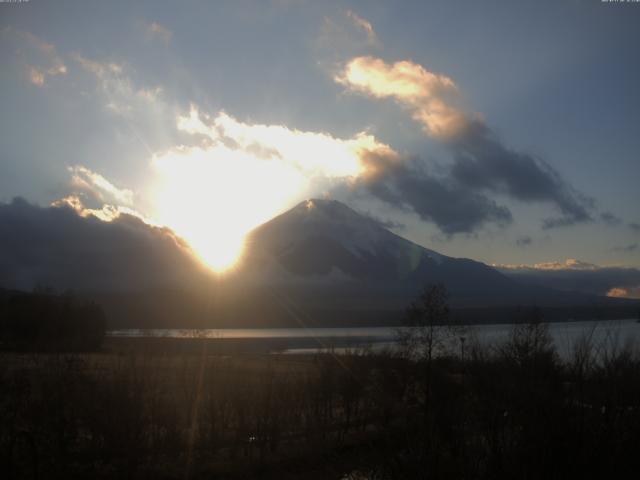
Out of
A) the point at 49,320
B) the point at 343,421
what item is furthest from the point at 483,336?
the point at 49,320

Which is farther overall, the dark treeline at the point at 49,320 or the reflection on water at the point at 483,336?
the dark treeline at the point at 49,320

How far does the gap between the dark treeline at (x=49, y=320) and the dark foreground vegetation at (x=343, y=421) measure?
39.9 metres

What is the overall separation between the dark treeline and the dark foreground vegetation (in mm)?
39859

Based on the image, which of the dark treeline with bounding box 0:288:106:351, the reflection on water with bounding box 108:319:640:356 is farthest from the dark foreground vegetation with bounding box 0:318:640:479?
the dark treeline with bounding box 0:288:106:351

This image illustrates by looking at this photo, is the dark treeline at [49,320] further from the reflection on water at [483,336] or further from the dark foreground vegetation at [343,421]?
the dark foreground vegetation at [343,421]

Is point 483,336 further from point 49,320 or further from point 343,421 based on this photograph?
point 49,320

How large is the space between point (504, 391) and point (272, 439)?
12129mm

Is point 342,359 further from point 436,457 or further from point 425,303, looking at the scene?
point 436,457

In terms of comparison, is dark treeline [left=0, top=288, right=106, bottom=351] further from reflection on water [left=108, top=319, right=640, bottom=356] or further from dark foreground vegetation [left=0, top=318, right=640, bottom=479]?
dark foreground vegetation [left=0, top=318, right=640, bottom=479]

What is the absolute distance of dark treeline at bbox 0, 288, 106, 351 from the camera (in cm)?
6122

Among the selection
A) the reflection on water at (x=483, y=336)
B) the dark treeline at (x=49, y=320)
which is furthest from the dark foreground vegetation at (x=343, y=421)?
the dark treeline at (x=49, y=320)

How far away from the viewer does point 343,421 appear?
83.3ft

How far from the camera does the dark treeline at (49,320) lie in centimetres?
6122

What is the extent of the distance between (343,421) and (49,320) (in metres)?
53.5
